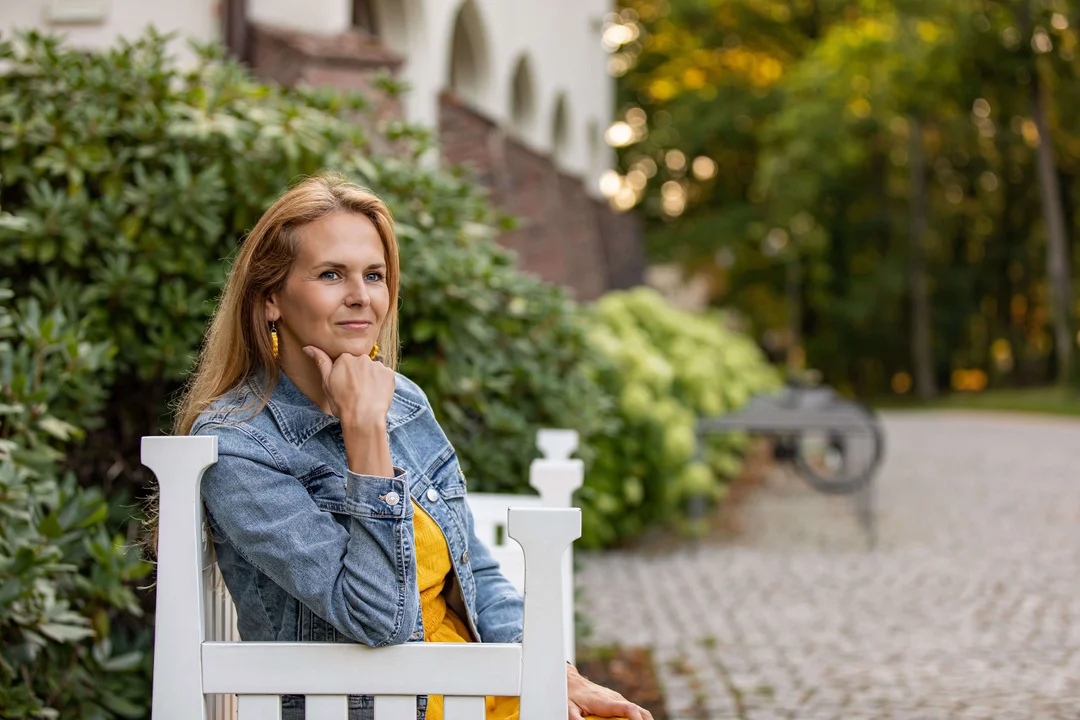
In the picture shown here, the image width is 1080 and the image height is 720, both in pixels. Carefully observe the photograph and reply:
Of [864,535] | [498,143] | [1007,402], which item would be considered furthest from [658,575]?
[1007,402]

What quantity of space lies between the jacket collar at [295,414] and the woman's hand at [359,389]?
0.07 meters

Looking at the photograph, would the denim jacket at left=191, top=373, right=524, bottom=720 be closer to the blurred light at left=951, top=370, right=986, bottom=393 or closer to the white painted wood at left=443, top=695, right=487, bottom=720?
the white painted wood at left=443, top=695, right=487, bottom=720

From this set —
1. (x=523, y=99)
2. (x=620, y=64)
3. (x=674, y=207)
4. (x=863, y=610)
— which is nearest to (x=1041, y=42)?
(x=620, y=64)

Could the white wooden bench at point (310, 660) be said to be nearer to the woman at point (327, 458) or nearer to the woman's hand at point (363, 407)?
the woman at point (327, 458)

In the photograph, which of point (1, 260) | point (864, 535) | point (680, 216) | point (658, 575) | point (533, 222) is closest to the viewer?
point (1, 260)

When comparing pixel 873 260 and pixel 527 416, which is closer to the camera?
pixel 527 416

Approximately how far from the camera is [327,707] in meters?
1.86

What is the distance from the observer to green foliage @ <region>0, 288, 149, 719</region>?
2.74 m

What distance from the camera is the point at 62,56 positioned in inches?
156

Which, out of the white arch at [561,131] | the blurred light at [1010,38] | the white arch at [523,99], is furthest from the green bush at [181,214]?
the blurred light at [1010,38]

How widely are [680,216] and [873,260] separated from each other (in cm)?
660

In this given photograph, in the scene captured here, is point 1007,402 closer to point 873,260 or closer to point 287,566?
point 873,260

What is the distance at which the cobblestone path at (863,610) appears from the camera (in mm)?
4727

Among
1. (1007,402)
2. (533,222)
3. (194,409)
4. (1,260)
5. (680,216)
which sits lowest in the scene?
(1007,402)
